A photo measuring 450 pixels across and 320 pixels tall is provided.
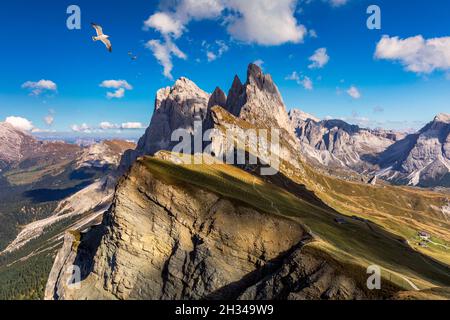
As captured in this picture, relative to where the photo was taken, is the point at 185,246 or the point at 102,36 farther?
the point at 185,246

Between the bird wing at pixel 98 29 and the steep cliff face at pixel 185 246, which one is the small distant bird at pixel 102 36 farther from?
the steep cliff face at pixel 185 246

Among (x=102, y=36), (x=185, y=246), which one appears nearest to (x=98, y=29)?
(x=102, y=36)

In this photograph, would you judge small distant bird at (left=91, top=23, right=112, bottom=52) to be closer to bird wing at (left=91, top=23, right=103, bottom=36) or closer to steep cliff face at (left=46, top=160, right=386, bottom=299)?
bird wing at (left=91, top=23, right=103, bottom=36)

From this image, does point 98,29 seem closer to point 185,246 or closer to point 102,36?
point 102,36

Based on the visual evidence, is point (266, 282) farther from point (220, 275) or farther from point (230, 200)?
point (230, 200)

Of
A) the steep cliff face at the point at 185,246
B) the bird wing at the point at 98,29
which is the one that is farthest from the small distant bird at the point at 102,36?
the steep cliff face at the point at 185,246
